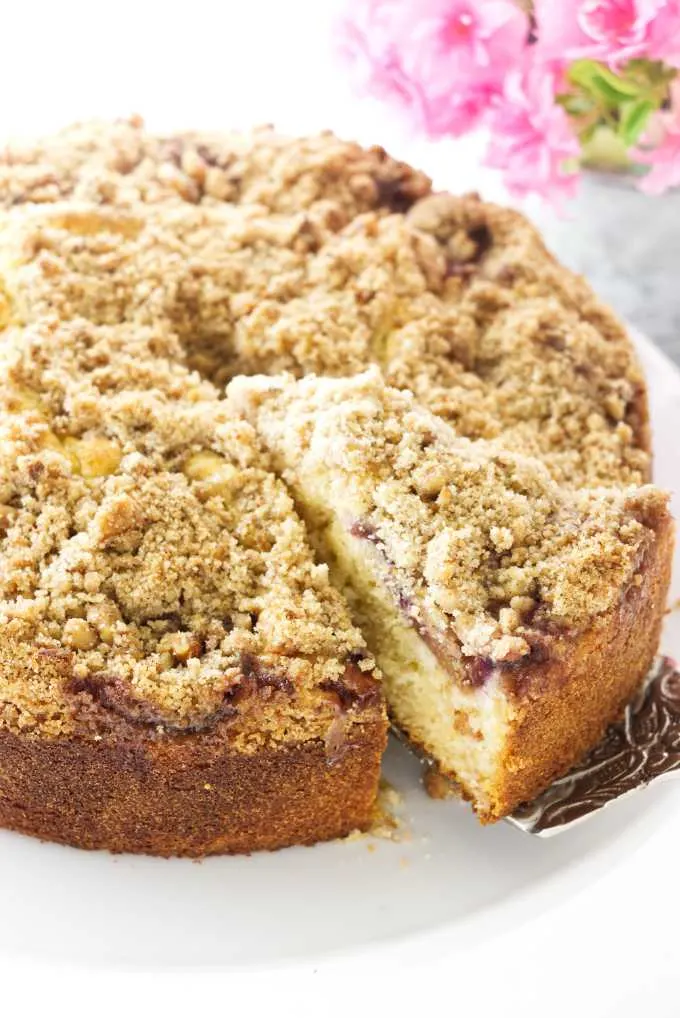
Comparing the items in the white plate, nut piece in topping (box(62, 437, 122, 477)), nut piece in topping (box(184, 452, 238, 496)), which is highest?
nut piece in topping (box(184, 452, 238, 496))

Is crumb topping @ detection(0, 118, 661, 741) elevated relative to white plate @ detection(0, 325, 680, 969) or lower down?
elevated

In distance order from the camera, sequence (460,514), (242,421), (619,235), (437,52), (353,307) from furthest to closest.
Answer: (619,235)
(437,52)
(353,307)
(242,421)
(460,514)

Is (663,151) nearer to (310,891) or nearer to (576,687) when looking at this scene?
(576,687)

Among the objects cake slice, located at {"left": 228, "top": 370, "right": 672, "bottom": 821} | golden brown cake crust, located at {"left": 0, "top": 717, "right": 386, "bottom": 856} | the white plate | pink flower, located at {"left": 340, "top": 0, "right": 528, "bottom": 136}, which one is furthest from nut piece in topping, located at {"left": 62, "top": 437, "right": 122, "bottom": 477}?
pink flower, located at {"left": 340, "top": 0, "right": 528, "bottom": 136}

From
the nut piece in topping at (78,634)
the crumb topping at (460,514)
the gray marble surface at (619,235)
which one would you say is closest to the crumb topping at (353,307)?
the crumb topping at (460,514)

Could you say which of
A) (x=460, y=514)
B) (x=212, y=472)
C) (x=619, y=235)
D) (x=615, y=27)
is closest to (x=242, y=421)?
(x=212, y=472)

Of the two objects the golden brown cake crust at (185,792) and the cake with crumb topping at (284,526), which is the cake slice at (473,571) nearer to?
the cake with crumb topping at (284,526)

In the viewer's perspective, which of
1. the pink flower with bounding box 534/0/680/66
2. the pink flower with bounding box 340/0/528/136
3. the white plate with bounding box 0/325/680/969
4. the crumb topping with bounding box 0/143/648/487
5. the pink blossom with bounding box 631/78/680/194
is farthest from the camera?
the pink blossom with bounding box 631/78/680/194

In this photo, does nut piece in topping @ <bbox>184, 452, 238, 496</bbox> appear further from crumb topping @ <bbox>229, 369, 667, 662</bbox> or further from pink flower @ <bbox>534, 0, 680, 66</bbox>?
pink flower @ <bbox>534, 0, 680, 66</bbox>
